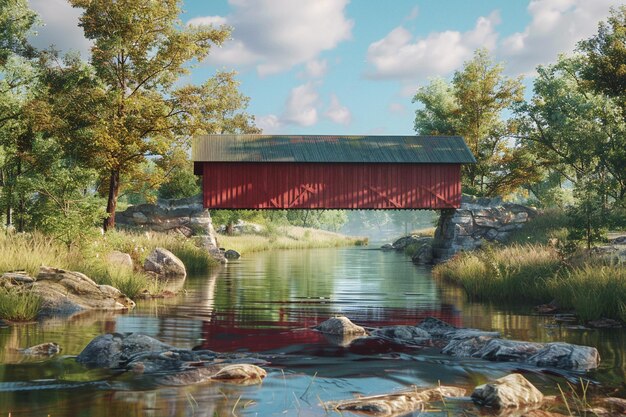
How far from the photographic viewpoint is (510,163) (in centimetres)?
3838

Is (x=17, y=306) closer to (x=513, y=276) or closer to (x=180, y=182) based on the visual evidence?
(x=513, y=276)

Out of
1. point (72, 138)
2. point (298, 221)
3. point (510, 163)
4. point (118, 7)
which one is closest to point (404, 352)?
point (72, 138)

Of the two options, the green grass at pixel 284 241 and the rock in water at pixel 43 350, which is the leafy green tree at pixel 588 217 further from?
the green grass at pixel 284 241

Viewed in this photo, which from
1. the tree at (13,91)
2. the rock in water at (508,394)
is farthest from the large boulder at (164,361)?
the tree at (13,91)

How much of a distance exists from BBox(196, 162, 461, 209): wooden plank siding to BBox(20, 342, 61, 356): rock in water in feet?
65.4

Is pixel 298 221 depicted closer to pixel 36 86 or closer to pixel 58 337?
pixel 36 86

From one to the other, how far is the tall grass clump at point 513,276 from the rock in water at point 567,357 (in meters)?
6.11

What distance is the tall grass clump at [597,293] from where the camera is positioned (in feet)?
38.7

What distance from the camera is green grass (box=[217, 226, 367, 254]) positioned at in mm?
41969

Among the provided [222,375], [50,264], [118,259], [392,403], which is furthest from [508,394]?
[118,259]

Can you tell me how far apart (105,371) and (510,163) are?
34.2 metres

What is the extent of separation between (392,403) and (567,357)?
3298 millimetres

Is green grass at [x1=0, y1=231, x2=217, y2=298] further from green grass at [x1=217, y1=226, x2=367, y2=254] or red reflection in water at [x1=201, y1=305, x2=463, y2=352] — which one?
green grass at [x1=217, y1=226, x2=367, y2=254]

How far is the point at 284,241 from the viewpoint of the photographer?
52.1 metres
